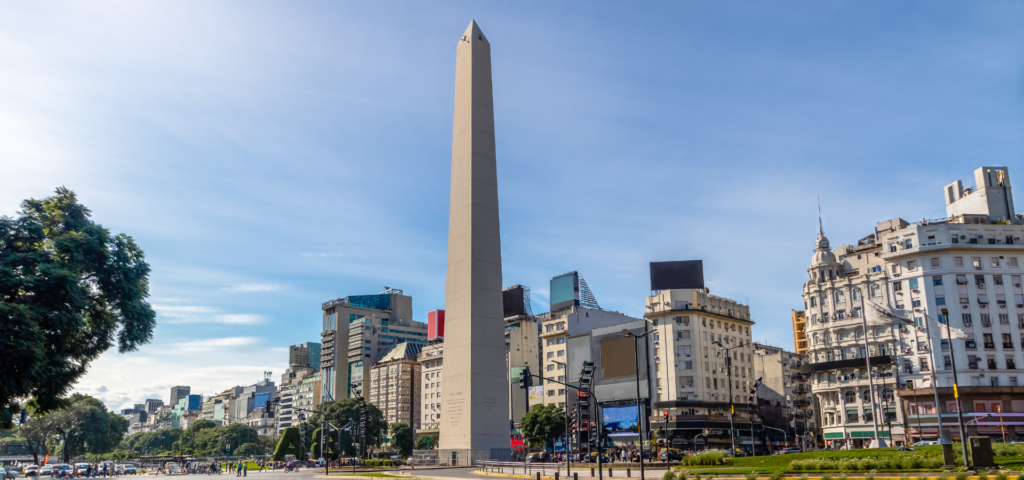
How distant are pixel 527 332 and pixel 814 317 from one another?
1974 inches

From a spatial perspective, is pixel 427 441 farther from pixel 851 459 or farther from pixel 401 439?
pixel 851 459

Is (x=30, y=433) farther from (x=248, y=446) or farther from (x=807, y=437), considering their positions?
(x=807, y=437)

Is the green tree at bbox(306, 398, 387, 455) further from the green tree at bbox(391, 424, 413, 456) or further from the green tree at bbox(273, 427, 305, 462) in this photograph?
the green tree at bbox(273, 427, 305, 462)

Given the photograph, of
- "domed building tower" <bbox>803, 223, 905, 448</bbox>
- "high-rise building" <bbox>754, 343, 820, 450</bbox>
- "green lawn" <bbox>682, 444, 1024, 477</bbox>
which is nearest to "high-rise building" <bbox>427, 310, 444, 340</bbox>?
"high-rise building" <bbox>754, 343, 820, 450</bbox>

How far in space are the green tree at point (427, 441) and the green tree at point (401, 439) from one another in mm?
3336

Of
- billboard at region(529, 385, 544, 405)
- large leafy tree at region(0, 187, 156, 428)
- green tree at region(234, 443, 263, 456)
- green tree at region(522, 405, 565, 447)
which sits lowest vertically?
green tree at region(234, 443, 263, 456)

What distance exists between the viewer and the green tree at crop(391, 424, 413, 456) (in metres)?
112

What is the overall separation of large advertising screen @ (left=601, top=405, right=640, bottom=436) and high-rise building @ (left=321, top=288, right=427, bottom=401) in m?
74.1

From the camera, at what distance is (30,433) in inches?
3920

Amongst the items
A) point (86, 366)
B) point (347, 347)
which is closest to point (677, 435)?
point (86, 366)

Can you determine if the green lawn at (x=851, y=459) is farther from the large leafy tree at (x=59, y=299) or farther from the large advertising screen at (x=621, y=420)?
the large advertising screen at (x=621, y=420)

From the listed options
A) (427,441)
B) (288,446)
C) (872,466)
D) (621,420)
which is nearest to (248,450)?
(427,441)

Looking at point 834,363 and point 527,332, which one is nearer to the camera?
point 834,363

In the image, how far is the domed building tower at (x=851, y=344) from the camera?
7462 cm
